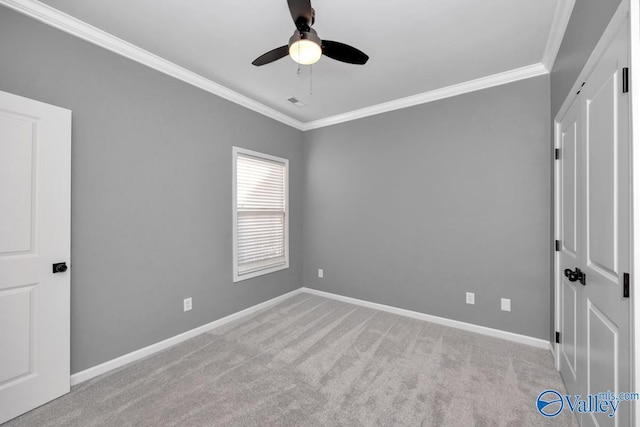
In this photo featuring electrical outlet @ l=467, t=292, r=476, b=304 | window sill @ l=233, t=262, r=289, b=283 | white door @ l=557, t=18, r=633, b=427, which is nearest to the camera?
white door @ l=557, t=18, r=633, b=427

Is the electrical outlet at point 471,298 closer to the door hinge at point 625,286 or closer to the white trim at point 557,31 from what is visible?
the door hinge at point 625,286

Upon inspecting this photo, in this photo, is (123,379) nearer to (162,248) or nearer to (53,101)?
(162,248)

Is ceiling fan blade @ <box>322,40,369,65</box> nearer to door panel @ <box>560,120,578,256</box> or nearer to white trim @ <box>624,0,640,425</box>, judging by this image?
white trim @ <box>624,0,640,425</box>

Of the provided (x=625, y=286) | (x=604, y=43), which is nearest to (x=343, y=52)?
(x=604, y=43)

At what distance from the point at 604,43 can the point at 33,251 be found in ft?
11.5

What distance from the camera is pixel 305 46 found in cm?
161

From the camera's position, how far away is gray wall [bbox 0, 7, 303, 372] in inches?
80.7

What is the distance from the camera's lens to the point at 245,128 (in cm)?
348

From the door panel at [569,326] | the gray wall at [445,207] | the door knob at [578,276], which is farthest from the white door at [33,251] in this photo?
the door panel at [569,326]

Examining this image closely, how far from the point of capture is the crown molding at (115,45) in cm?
188

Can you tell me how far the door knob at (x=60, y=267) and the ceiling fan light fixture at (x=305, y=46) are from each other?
7.12 ft

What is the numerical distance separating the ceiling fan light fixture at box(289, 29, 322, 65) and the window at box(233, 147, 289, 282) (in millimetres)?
1905

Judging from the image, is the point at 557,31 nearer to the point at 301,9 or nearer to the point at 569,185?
the point at 569,185

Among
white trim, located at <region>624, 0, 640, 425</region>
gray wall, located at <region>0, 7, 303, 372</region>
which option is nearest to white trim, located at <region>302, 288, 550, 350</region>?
gray wall, located at <region>0, 7, 303, 372</region>
